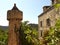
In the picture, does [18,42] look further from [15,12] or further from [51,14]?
[51,14]

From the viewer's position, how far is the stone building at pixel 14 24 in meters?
5.46

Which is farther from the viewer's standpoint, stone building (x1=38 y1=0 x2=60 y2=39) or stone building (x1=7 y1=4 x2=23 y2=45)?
stone building (x1=38 y1=0 x2=60 y2=39)

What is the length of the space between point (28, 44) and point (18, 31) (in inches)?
23.3

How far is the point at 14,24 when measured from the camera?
5.57 meters

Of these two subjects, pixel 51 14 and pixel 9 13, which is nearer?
pixel 9 13

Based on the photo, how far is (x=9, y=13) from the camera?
17.8 ft

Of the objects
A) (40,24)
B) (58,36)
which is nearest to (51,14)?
(40,24)

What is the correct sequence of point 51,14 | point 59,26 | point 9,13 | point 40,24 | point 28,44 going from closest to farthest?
point 9,13 → point 28,44 → point 59,26 → point 51,14 → point 40,24

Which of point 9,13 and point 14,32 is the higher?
point 9,13

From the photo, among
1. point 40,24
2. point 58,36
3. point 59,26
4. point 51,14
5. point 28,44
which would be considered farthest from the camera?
point 40,24

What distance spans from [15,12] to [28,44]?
110 centimetres

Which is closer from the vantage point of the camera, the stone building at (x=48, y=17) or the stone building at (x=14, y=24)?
the stone building at (x=14, y=24)

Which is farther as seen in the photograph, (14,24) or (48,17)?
(48,17)

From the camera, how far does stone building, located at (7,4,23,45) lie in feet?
17.9
